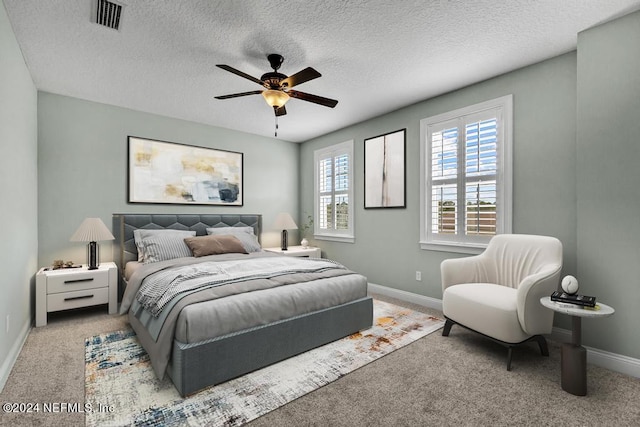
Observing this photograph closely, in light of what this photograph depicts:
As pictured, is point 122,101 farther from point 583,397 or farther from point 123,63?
point 583,397

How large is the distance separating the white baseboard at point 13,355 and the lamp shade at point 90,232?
942 mm

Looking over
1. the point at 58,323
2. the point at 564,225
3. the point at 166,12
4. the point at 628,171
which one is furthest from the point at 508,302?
the point at 58,323

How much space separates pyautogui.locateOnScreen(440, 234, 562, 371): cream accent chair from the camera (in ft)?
7.45

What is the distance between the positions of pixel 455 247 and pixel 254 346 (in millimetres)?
2502

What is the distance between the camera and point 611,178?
231 centimetres

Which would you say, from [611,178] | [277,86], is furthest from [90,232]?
[611,178]

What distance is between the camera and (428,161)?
3795 mm

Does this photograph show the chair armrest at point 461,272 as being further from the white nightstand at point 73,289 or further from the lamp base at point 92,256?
the lamp base at point 92,256

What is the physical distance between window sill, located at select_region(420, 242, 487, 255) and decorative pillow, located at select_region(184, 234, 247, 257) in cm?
245

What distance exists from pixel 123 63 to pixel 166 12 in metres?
1.07

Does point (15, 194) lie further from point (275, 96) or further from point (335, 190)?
point (335, 190)

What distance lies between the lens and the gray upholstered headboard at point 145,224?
3.98 m

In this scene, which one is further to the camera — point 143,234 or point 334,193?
point 334,193

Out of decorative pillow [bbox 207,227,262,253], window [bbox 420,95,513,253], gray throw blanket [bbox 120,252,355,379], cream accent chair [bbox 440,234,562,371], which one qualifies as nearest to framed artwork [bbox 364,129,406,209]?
window [bbox 420,95,513,253]
